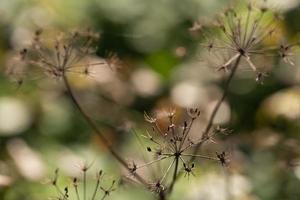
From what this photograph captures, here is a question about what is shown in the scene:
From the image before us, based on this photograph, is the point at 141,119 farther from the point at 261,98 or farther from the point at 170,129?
the point at 170,129

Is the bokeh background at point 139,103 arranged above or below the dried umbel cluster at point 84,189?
above

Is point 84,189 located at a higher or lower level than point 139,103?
lower

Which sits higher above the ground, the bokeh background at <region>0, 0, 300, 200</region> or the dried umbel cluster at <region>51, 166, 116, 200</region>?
the bokeh background at <region>0, 0, 300, 200</region>

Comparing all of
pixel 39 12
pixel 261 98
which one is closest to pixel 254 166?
pixel 261 98

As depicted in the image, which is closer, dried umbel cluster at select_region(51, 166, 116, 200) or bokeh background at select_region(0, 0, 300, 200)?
dried umbel cluster at select_region(51, 166, 116, 200)

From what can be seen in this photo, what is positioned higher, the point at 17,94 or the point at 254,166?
the point at 17,94

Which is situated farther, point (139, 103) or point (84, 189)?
point (139, 103)

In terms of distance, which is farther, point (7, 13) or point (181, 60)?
point (7, 13)

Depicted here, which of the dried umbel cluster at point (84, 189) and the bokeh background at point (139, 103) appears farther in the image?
the bokeh background at point (139, 103)
